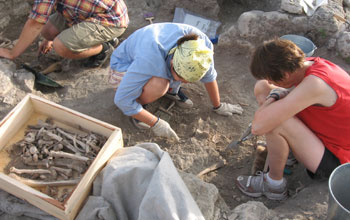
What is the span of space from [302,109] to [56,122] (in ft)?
6.46

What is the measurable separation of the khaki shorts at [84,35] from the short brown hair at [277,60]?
2.05m

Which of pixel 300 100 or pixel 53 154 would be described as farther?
pixel 53 154

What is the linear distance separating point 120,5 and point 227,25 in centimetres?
167

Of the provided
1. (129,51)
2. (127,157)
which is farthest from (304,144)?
(129,51)

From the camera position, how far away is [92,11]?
11.5 ft

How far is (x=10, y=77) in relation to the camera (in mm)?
3305

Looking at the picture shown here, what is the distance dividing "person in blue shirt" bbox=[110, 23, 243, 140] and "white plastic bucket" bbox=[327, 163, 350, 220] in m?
1.20

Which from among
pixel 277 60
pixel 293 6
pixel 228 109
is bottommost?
pixel 228 109

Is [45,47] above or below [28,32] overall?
below

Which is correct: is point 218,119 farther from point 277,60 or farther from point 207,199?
point 277,60

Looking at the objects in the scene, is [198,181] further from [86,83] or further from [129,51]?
[86,83]

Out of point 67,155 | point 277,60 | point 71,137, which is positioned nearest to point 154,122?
point 71,137

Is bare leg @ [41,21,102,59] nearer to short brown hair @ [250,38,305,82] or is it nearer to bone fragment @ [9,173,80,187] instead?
bone fragment @ [9,173,80,187]

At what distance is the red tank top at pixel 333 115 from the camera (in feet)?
6.86
